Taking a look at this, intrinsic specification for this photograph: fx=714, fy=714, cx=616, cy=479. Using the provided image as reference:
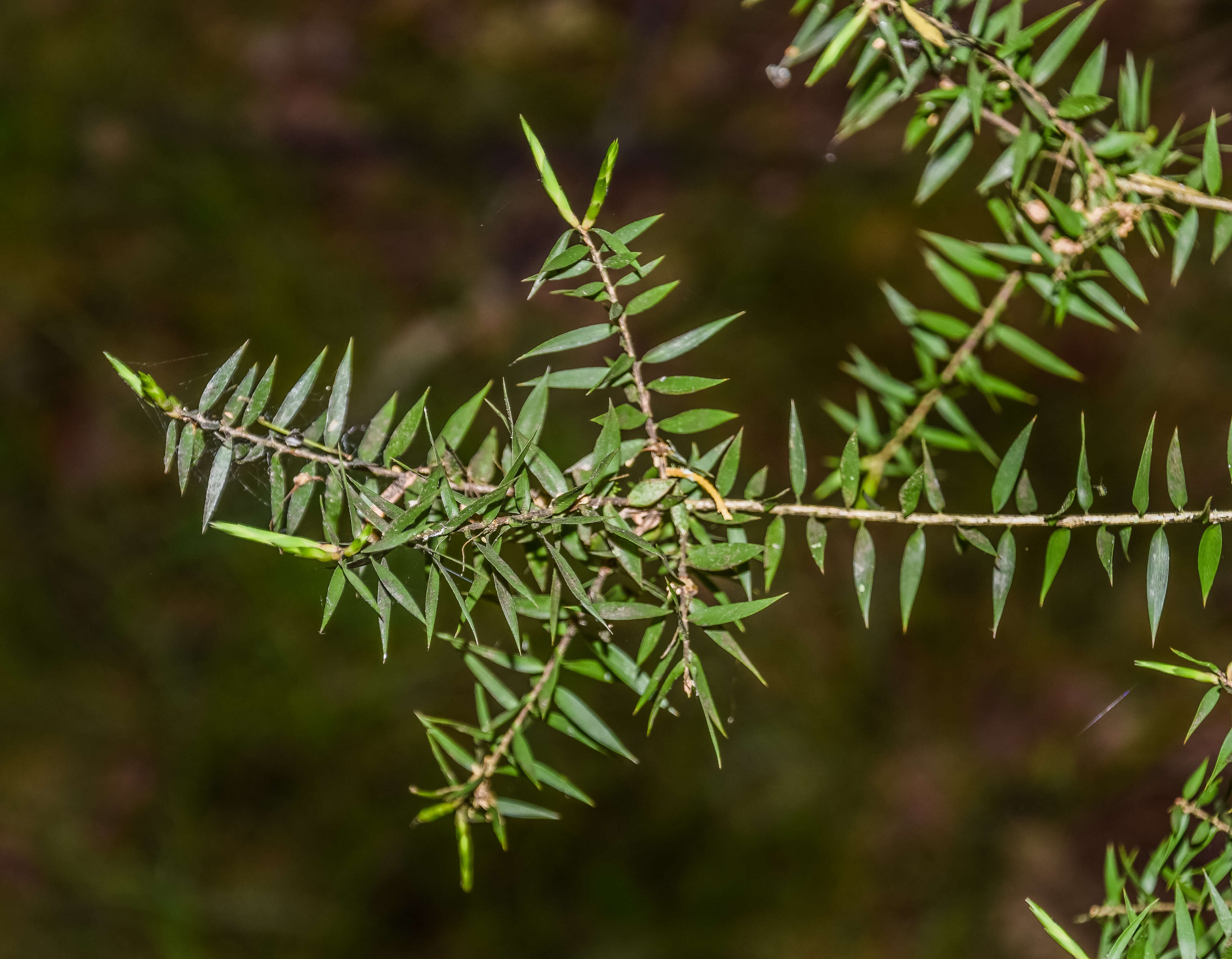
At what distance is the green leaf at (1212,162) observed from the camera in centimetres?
34

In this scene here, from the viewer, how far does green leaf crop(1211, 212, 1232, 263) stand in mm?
358

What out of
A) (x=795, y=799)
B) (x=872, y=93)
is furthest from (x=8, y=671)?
(x=872, y=93)

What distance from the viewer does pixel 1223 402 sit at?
117 cm

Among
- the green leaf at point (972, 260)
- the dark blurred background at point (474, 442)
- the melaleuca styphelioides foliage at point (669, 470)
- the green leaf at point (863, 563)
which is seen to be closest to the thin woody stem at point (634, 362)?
the melaleuca styphelioides foliage at point (669, 470)

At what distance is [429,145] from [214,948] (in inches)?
59.4

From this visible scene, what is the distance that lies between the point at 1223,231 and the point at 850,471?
0.24m

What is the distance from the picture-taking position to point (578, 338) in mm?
313

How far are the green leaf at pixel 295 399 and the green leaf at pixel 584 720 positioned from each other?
17cm

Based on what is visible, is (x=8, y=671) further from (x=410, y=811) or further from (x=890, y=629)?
(x=890, y=629)

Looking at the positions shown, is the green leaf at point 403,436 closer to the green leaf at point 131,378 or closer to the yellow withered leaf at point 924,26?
the green leaf at point 131,378

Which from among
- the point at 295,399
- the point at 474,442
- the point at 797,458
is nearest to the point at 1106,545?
the point at 797,458

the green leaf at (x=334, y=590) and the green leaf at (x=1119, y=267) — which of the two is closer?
the green leaf at (x=334, y=590)

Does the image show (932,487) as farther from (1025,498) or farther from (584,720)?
(584,720)

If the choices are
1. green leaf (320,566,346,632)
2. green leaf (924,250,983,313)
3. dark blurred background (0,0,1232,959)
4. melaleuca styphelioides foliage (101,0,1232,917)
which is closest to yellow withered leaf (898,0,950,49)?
melaleuca styphelioides foliage (101,0,1232,917)
